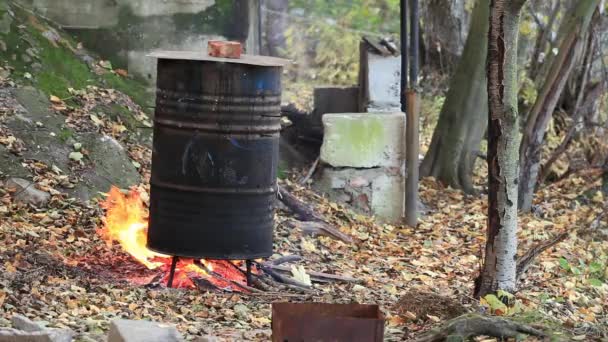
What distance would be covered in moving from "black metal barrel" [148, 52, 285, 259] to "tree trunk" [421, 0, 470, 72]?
9190mm

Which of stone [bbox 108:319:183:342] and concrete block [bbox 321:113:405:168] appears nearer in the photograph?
stone [bbox 108:319:183:342]

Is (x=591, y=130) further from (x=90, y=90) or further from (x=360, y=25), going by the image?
(x=360, y=25)

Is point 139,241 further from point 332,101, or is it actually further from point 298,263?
point 332,101

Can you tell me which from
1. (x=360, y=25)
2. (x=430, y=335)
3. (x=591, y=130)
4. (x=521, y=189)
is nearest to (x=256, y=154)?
(x=430, y=335)

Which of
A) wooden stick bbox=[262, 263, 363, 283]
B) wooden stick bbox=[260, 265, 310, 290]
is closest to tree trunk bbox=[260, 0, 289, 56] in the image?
wooden stick bbox=[262, 263, 363, 283]

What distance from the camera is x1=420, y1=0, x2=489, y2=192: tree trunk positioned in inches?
539

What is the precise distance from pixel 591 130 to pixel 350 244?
6.14 meters

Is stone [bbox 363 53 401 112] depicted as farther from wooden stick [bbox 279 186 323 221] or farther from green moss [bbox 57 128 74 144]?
green moss [bbox 57 128 74 144]

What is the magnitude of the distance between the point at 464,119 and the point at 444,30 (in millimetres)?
3799

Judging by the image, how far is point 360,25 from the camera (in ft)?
79.6

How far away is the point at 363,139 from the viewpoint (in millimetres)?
12078

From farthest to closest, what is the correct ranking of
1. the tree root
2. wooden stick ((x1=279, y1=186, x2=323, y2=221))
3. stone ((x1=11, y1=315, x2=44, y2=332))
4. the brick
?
wooden stick ((x1=279, y1=186, x2=323, y2=221)) → the brick → the tree root → stone ((x1=11, y1=315, x2=44, y2=332))

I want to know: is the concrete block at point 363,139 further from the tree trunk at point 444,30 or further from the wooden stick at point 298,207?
the tree trunk at point 444,30

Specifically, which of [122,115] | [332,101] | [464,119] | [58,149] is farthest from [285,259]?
[464,119]
